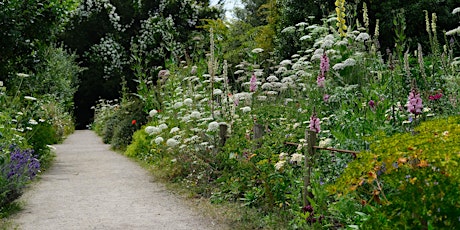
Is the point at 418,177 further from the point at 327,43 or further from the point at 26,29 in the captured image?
the point at 26,29

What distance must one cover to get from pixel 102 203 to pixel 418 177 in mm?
4794

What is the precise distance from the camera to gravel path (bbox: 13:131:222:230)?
212 inches

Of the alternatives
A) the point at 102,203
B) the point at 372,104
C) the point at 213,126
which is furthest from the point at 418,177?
the point at 102,203

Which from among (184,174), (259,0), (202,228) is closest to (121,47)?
(259,0)

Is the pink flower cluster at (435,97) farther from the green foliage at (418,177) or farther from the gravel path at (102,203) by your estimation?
the gravel path at (102,203)

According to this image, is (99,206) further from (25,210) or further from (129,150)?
(129,150)

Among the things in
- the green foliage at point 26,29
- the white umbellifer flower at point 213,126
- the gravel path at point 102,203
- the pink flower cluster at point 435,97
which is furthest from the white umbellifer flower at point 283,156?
the green foliage at point 26,29

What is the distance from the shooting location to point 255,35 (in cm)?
1661

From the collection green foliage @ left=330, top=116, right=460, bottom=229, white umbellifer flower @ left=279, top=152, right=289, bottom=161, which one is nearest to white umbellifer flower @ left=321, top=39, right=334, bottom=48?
white umbellifer flower @ left=279, top=152, right=289, bottom=161

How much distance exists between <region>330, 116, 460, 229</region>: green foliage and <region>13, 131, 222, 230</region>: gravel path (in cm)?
272

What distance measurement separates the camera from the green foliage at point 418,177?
2.37 m

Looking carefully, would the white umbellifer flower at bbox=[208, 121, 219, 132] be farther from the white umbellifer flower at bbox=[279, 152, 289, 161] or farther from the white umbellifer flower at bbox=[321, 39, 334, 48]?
the white umbellifer flower at bbox=[279, 152, 289, 161]

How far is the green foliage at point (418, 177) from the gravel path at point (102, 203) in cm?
272

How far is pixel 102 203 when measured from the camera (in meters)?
6.45
